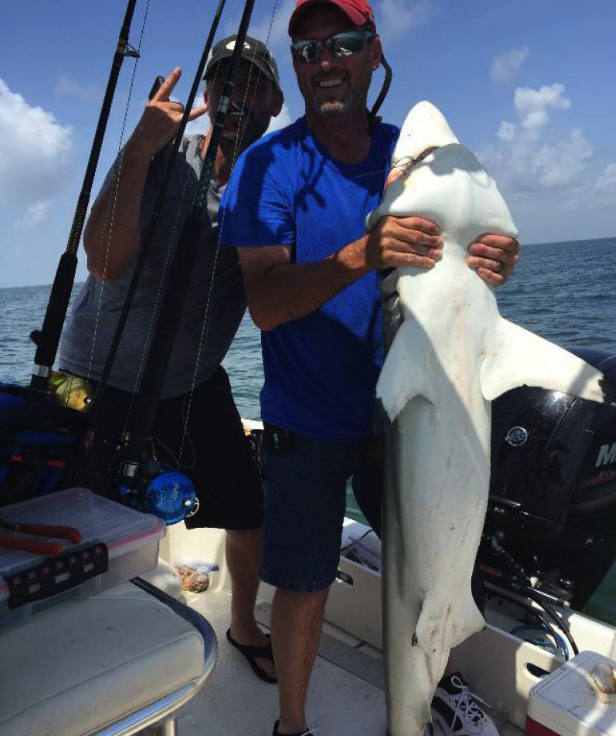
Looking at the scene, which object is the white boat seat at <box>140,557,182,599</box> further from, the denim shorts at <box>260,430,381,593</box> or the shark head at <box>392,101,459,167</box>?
the shark head at <box>392,101,459,167</box>

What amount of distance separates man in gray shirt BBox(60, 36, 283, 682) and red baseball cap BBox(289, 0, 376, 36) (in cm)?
55

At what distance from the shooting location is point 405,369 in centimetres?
193

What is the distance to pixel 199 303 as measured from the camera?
9.51 ft

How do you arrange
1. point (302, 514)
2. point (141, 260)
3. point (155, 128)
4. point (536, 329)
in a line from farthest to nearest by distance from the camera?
1. point (536, 329)
2. point (141, 260)
3. point (155, 128)
4. point (302, 514)

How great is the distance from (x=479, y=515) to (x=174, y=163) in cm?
182

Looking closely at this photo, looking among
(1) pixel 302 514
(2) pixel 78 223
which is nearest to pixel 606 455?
(1) pixel 302 514

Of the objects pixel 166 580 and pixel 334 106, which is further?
pixel 166 580

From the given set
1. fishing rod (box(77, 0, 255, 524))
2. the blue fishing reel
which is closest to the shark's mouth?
fishing rod (box(77, 0, 255, 524))

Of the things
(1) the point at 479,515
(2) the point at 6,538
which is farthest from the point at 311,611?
(2) the point at 6,538

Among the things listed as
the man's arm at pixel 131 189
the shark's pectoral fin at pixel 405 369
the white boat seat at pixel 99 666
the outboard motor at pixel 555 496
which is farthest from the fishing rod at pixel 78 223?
the outboard motor at pixel 555 496

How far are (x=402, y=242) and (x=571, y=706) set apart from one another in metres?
1.43

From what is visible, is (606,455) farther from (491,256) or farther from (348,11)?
(348,11)

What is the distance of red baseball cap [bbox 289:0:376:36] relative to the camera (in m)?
2.17

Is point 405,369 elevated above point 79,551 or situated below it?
above
